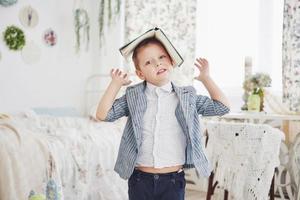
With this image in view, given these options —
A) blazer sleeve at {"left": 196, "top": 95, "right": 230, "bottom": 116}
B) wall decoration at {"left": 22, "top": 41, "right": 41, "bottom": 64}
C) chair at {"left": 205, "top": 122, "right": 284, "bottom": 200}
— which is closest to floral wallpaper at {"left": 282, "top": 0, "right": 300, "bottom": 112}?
chair at {"left": 205, "top": 122, "right": 284, "bottom": 200}

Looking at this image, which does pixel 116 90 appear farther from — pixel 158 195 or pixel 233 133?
pixel 233 133

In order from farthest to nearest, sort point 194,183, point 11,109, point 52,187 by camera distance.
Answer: point 194,183, point 11,109, point 52,187

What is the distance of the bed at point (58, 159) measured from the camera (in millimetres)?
2277

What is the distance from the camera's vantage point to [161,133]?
1.44 meters

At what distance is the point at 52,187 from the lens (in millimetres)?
Result: 1771

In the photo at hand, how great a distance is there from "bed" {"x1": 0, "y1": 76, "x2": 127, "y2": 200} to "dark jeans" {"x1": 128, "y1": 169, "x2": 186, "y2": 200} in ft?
1.63

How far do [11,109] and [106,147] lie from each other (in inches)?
43.7

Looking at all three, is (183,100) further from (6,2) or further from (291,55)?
(6,2)

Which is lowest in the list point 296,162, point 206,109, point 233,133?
point 296,162

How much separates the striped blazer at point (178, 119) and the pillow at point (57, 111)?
2.50m

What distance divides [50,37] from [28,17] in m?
0.29

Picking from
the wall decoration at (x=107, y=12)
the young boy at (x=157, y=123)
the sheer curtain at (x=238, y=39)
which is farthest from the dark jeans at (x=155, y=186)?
the wall decoration at (x=107, y=12)

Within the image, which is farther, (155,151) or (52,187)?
(52,187)

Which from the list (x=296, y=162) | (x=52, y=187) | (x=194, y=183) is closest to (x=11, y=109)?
(x=194, y=183)
